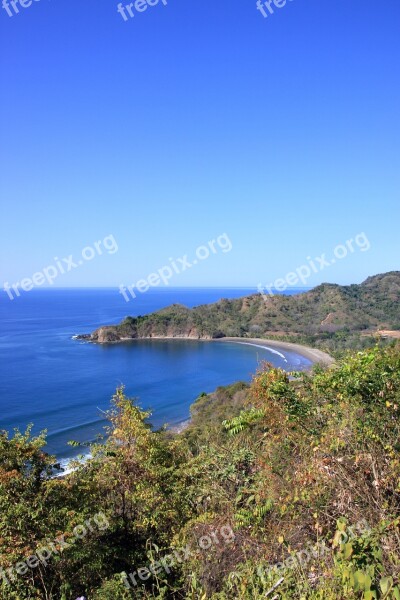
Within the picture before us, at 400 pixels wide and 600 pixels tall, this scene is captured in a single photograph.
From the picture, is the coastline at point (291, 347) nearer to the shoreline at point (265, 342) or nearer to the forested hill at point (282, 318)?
the shoreline at point (265, 342)

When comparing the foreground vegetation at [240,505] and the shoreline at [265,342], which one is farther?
the shoreline at [265,342]

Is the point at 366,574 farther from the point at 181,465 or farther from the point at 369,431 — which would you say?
the point at 181,465

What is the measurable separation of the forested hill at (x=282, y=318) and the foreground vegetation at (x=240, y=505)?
75.6m

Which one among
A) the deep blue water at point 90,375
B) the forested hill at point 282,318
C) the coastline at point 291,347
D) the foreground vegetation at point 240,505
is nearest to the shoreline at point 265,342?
the coastline at point 291,347

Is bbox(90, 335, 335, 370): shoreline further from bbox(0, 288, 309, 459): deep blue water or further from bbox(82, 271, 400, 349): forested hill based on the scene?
bbox(0, 288, 309, 459): deep blue water

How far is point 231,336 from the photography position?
93812mm

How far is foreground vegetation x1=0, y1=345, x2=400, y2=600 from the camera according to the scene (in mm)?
2975

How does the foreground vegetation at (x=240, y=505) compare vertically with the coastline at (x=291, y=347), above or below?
above

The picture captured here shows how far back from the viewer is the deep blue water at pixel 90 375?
35844 mm

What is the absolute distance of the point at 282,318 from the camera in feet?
329

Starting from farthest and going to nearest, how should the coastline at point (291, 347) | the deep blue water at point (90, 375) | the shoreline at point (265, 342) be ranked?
the shoreline at point (265, 342) < the coastline at point (291, 347) < the deep blue water at point (90, 375)

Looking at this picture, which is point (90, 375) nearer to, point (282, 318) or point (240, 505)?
point (240, 505)

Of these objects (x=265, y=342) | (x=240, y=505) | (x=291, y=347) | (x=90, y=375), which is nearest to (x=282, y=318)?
(x=265, y=342)

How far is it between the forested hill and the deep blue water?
20.9 ft
